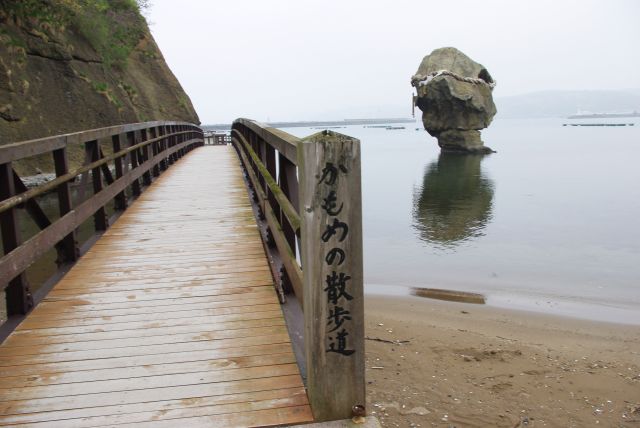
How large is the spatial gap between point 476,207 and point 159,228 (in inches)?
841

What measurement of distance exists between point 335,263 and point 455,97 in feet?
205

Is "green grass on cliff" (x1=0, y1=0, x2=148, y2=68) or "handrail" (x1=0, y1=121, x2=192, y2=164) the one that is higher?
"green grass on cliff" (x1=0, y1=0, x2=148, y2=68)

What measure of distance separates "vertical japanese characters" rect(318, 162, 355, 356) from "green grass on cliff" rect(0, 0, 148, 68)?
21.7 metres

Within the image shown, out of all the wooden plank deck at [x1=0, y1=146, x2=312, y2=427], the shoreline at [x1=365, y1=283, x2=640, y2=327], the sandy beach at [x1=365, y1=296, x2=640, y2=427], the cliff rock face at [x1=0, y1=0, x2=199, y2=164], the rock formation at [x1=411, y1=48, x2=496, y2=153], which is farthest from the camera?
the rock formation at [x1=411, y1=48, x2=496, y2=153]

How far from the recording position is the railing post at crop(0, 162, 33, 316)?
386cm

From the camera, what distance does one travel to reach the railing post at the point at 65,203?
4977 mm

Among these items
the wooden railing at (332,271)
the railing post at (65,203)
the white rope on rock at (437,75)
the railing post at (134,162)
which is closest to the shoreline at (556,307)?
the railing post at (134,162)

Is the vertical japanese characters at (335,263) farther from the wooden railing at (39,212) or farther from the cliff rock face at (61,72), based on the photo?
the cliff rock face at (61,72)

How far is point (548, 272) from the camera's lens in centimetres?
1332

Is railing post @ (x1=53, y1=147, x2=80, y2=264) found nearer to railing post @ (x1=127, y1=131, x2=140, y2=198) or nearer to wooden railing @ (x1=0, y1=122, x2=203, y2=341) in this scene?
wooden railing @ (x1=0, y1=122, x2=203, y2=341)

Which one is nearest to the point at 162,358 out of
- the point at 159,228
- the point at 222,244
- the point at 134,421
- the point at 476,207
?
the point at 134,421

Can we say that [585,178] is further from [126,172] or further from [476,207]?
[126,172]

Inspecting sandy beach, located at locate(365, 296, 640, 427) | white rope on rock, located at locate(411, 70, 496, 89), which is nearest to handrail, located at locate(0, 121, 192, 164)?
sandy beach, located at locate(365, 296, 640, 427)

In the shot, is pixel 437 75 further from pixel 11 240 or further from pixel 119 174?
pixel 11 240
